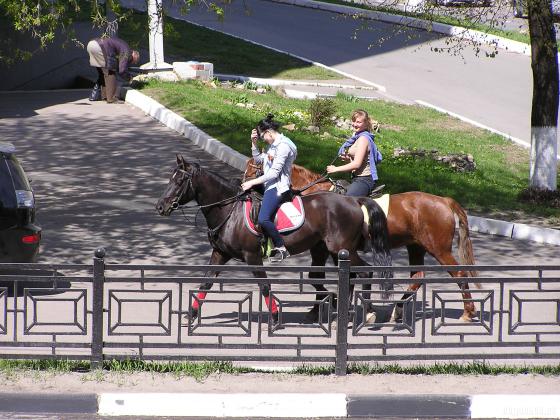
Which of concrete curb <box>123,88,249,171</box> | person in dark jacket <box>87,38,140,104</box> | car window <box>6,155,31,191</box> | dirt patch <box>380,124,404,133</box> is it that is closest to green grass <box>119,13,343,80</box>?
person in dark jacket <box>87,38,140,104</box>

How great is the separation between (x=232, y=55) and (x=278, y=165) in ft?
68.4

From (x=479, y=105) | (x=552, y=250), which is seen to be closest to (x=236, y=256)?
(x=552, y=250)

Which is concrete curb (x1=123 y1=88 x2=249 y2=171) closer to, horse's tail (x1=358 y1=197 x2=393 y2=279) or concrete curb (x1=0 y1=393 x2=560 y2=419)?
horse's tail (x1=358 y1=197 x2=393 y2=279)

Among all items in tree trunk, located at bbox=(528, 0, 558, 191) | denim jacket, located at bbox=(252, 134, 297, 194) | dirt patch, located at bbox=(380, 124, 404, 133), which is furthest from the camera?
dirt patch, located at bbox=(380, 124, 404, 133)

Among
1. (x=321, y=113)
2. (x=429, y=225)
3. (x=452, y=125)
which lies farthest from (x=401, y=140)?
(x=429, y=225)

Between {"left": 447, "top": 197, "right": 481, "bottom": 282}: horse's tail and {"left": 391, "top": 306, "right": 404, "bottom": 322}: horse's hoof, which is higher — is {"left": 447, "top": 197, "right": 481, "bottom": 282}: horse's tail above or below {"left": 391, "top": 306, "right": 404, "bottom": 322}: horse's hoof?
above

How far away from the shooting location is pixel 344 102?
962 inches

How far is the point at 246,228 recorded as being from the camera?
9445mm

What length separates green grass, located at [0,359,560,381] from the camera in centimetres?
786

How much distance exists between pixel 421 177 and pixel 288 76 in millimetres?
11977

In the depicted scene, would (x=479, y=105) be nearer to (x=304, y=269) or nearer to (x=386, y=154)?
(x=386, y=154)

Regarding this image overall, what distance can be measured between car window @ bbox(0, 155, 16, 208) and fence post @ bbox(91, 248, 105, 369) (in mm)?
2869

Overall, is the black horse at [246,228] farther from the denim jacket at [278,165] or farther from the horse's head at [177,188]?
the denim jacket at [278,165]

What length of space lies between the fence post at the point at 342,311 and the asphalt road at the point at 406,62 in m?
14.5
